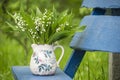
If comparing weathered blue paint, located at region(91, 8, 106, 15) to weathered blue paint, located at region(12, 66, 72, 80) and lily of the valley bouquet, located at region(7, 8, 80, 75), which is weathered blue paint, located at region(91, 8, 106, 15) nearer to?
lily of the valley bouquet, located at region(7, 8, 80, 75)

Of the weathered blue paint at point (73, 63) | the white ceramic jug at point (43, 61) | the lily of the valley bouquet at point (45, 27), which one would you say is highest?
the lily of the valley bouquet at point (45, 27)

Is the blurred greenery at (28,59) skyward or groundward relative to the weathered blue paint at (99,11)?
groundward

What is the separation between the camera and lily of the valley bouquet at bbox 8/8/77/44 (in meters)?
3.38

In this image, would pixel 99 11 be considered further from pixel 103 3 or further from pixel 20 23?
pixel 20 23

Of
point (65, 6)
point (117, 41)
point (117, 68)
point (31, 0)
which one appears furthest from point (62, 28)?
point (65, 6)

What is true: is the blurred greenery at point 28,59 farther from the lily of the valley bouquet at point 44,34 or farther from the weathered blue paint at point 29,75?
the weathered blue paint at point 29,75

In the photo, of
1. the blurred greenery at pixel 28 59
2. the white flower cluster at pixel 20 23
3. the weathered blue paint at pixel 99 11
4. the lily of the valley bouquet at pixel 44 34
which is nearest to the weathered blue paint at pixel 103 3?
the weathered blue paint at pixel 99 11

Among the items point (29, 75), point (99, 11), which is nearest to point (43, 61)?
point (29, 75)

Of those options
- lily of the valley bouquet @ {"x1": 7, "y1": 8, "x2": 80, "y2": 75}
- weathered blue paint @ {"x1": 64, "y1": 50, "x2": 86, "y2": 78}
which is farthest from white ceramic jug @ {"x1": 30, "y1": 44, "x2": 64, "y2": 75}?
weathered blue paint @ {"x1": 64, "y1": 50, "x2": 86, "y2": 78}

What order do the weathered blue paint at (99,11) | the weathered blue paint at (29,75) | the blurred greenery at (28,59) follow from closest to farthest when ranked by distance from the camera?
the weathered blue paint at (29,75) → the weathered blue paint at (99,11) → the blurred greenery at (28,59)

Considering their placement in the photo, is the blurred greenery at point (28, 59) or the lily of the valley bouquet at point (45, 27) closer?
the lily of the valley bouquet at point (45, 27)

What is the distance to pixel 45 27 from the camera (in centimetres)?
340

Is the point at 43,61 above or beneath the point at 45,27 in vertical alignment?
beneath

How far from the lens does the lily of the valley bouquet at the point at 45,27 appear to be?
133 inches
